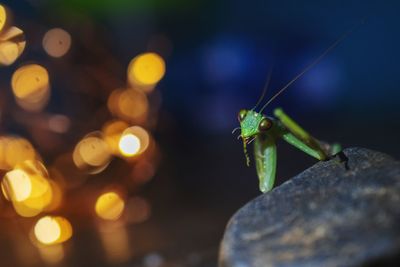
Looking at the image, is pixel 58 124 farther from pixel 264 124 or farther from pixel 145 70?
pixel 264 124

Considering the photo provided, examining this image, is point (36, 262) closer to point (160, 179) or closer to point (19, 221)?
point (19, 221)

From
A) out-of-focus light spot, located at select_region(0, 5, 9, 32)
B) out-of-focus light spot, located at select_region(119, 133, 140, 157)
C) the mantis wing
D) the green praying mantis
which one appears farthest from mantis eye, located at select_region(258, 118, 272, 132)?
out-of-focus light spot, located at select_region(119, 133, 140, 157)

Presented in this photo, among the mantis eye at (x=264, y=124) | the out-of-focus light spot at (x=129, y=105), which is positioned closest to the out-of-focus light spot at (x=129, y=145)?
the out-of-focus light spot at (x=129, y=105)

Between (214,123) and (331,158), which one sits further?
(214,123)

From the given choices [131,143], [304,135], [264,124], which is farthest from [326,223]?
[131,143]

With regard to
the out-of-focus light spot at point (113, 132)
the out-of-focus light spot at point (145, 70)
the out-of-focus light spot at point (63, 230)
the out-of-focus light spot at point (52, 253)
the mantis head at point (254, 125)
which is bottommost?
the mantis head at point (254, 125)

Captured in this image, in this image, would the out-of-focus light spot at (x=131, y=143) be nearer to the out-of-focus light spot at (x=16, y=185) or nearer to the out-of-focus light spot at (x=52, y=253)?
the out-of-focus light spot at (x=16, y=185)

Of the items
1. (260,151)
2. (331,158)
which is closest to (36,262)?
(260,151)
